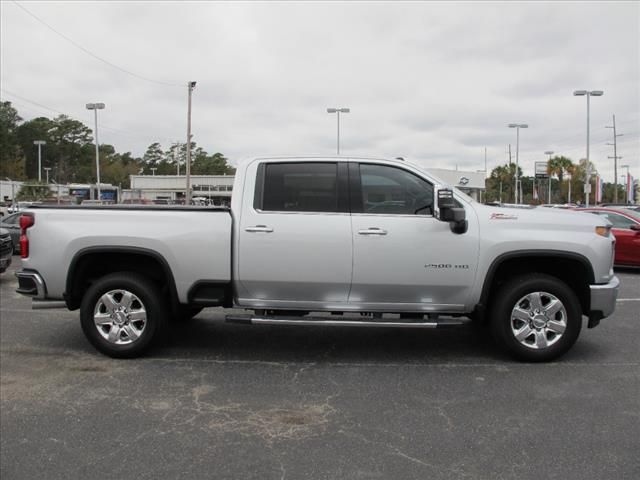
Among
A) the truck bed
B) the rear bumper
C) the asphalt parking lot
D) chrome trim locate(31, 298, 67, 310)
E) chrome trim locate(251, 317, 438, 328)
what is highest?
the truck bed

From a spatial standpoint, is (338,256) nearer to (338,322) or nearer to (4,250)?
(338,322)

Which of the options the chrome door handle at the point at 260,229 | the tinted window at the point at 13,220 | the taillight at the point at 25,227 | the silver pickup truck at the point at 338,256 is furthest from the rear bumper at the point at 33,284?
the tinted window at the point at 13,220

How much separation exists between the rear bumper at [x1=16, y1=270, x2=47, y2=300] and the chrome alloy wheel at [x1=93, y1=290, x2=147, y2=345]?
56 centimetres

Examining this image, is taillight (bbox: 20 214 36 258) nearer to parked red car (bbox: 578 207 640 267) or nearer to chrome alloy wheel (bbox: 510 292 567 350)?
chrome alloy wheel (bbox: 510 292 567 350)

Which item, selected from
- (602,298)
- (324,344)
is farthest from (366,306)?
(602,298)

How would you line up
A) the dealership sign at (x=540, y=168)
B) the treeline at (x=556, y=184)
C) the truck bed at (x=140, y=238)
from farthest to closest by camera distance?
1. the treeline at (x=556, y=184)
2. the dealership sign at (x=540, y=168)
3. the truck bed at (x=140, y=238)

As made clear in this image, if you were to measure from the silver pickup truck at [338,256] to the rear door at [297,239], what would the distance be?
1cm

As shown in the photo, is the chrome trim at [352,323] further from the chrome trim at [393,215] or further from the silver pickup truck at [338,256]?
the chrome trim at [393,215]

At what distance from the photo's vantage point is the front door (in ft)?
17.3

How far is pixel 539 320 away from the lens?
17.5 feet

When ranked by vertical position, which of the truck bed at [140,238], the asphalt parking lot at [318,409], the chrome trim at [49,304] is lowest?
the asphalt parking lot at [318,409]

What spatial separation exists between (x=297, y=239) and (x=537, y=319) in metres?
2.36

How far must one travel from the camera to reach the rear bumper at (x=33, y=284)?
18.2 feet

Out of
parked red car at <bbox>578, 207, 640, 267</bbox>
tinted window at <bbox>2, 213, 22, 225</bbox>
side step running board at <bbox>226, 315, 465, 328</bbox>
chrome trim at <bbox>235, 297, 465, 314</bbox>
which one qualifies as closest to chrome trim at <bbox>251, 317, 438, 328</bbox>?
side step running board at <bbox>226, 315, 465, 328</bbox>
